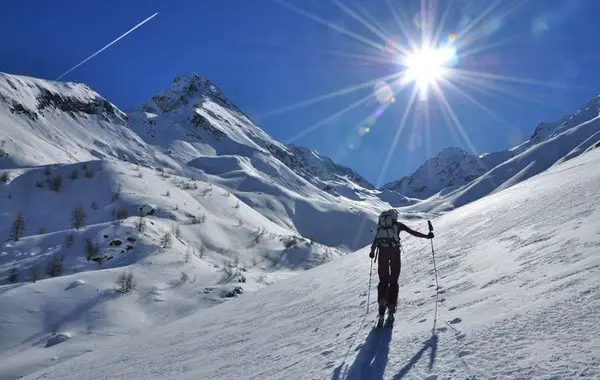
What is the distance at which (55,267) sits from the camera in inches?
946

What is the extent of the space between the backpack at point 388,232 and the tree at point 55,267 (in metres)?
22.5

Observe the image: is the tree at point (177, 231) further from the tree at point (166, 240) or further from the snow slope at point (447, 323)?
the snow slope at point (447, 323)

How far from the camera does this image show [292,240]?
4125cm

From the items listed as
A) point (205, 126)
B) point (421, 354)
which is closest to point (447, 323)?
point (421, 354)

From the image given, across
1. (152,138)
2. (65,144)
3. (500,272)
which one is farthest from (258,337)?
(152,138)

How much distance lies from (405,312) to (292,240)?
34.2 metres

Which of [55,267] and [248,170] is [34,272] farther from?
[248,170]

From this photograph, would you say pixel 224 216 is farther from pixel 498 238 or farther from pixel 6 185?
pixel 498 238

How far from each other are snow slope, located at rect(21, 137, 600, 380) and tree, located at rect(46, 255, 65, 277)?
1264 centimetres

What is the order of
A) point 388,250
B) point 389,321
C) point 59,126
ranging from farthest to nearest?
point 59,126, point 388,250, point 389,321

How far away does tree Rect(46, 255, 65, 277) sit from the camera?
78.0 feet

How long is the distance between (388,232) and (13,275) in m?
23.0

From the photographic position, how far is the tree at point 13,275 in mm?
22337

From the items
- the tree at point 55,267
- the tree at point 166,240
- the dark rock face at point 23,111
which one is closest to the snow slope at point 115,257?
the tree at point 166,240
